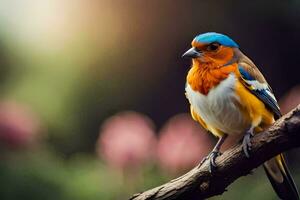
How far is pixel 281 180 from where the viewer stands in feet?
2.38

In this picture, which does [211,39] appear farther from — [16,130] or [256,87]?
[16,130]

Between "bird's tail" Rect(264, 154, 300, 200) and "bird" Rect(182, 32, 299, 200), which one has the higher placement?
"bird" Rect(182, 32, 299, 200)

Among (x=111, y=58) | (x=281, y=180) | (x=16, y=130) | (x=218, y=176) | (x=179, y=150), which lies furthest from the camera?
(x=111, y=58)

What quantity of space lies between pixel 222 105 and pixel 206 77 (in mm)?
33

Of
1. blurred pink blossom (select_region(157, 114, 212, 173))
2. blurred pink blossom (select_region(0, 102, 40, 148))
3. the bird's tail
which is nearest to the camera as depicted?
the bird's tail

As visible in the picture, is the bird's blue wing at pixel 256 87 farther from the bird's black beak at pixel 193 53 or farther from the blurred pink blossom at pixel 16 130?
the blurred pink blossom at pixel 16 130

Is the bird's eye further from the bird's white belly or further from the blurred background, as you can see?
the blurred background

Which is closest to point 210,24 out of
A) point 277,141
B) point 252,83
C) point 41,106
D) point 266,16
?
point 266,16

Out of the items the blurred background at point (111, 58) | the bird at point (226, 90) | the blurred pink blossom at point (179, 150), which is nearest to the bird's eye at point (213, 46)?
the bird at point (226, 90)

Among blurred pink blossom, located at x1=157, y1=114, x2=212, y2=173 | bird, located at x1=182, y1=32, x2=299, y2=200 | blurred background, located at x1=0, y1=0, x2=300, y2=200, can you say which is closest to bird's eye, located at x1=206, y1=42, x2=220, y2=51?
bird, located at x1=182, y1=32, x2=299, y2=200

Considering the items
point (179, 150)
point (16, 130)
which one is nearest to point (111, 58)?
point (16, 130)

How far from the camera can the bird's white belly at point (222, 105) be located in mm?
667

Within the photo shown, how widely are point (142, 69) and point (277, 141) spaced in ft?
2.93

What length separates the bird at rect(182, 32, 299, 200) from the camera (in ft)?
2.18
